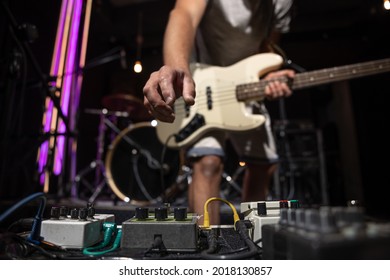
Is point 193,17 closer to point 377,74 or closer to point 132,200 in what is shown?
point 377,74

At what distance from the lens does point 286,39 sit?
2.38m

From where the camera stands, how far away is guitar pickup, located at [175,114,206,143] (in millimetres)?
810

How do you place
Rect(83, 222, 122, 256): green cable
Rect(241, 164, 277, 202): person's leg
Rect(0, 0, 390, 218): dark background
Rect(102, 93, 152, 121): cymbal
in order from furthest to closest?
Rect(102, 93, 152, 121): cymbal
Rect(241, 164, 277, 202): person's leg
Rect(0, 0, 390, 218): dark background
Rect(83, 222, 122, 256): green cable

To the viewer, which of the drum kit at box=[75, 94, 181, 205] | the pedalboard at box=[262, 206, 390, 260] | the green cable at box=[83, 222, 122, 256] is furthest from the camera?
the drum kit at box=[75, 94, 181, 205]

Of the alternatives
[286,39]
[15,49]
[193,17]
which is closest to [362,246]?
[193,17]

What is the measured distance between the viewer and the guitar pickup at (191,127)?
31.9 inches

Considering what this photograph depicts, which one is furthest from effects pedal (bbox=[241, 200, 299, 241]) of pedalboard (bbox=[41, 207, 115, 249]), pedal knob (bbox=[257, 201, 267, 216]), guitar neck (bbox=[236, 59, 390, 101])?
guitar neck (bbox=[236, 59, 390, 101])

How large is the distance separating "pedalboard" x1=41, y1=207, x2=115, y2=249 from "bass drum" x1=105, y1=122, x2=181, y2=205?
1177 mm

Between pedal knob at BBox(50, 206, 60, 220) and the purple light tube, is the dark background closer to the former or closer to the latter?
the purple light tube

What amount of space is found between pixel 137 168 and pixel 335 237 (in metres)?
1.75

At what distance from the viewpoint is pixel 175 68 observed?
0.40 m

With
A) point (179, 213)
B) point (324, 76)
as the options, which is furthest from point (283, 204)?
point (324, 76)

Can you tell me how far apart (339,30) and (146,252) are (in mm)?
2654

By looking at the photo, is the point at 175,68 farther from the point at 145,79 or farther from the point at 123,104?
the point at 123,104
